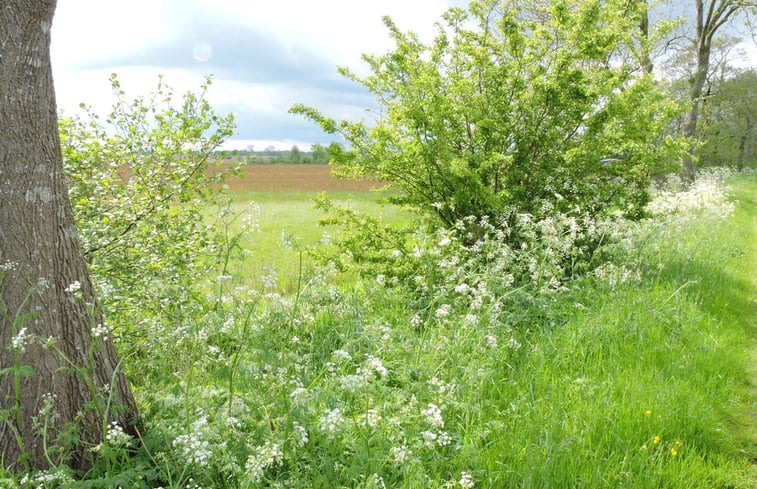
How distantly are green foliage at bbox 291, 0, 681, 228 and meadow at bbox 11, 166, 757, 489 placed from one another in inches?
43.8

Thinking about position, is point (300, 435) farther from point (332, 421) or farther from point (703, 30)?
point (703, 30)

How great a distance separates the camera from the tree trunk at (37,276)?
9.48 feet

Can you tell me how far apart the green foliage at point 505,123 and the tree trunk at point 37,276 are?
4.47 metres

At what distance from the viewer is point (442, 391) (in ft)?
11.4

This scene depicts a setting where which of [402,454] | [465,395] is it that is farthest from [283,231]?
[402,454]

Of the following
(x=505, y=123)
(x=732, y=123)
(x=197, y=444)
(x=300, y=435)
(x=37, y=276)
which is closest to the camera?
(x=197, y=444)

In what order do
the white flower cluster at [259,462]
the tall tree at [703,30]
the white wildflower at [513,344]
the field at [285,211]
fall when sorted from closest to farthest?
the white flower cluster at [259,462] → the white wildflower at [513,344] → the field at [285,211] → the tall tree at [703,30]

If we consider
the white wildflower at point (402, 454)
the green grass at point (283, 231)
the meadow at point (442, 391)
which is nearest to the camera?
the white wildflower at point (402, 454)

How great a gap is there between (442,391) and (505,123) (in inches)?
184

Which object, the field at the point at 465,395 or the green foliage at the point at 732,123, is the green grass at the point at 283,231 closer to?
the field at the point at 465,395

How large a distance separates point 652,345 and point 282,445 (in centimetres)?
385

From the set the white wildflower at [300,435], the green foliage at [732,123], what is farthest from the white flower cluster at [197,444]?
the green foliage at [732,123]

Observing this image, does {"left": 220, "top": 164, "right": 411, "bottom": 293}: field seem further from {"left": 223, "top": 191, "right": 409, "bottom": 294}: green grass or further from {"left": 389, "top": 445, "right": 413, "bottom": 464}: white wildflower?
{"left": 389, "top": 445, "right": 413, "bottom": 464}: white wildflower

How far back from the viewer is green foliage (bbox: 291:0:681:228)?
22.8ft
